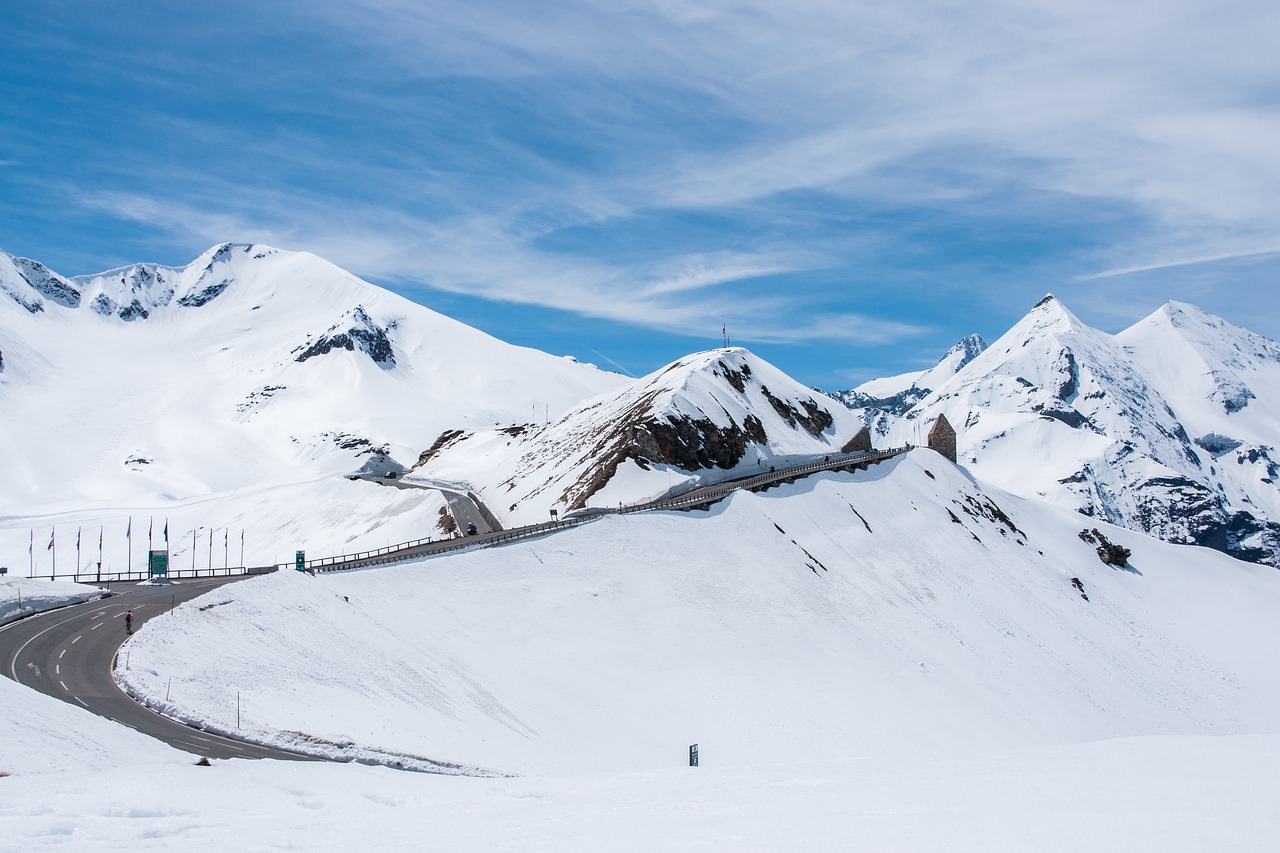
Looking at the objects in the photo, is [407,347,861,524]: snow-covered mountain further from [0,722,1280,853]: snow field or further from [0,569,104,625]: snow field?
[0,722,1280,853]: snow field

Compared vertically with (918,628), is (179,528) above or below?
above

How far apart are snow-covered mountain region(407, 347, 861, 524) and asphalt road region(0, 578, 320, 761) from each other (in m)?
40.8

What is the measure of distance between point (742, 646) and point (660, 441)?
33.4m

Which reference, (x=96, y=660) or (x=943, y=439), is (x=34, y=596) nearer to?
(x=96, y=660)

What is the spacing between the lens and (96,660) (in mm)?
34719

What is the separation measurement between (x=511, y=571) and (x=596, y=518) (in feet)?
36.6

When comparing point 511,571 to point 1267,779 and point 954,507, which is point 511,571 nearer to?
point 1267,779

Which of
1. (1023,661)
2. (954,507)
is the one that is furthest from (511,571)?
(954,507)

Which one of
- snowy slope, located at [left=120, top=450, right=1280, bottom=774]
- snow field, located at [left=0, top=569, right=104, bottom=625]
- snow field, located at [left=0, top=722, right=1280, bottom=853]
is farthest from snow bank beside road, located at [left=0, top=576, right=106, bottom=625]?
snow field, located at [left=0, top=722, right=1280, bottom=853]

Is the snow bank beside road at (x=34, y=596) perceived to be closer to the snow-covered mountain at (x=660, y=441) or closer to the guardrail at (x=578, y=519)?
the guardrail at (x=578, y=519)

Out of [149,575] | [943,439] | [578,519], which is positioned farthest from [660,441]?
[943,439]

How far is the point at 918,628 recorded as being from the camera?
69188 mm

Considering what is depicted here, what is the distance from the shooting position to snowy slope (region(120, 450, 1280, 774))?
120 ft

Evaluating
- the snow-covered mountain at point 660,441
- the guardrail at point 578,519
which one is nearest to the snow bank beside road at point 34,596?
the guardrail at point 578,519
